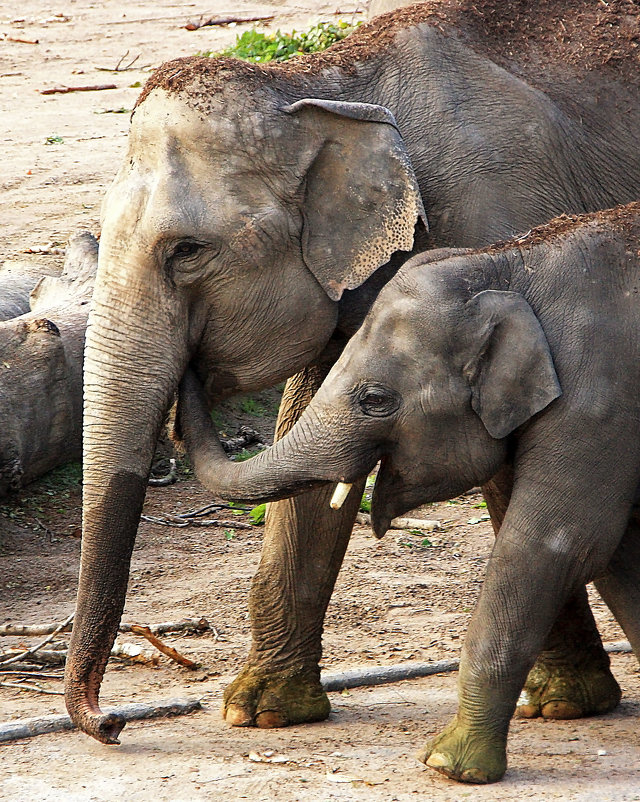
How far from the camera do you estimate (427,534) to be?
6.31 metres

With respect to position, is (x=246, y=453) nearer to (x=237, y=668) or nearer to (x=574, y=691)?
(x=237, y=668)

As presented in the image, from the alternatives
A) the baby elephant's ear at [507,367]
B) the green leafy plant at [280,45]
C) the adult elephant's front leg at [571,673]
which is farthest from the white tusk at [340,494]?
A: the green leafy plant at [280,45]

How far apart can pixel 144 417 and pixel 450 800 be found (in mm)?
1231

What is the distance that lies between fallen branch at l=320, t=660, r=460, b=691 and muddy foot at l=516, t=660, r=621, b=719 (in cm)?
39

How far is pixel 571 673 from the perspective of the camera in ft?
14.9

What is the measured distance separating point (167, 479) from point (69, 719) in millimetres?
2617

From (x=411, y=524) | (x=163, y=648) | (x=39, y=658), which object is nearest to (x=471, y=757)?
(x=163, y=648)

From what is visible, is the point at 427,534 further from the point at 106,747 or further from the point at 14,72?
the point at 14,72

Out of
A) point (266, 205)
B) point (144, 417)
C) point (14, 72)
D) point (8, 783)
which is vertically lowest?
point (14, 72)

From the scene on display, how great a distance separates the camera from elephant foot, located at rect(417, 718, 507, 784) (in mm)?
3770

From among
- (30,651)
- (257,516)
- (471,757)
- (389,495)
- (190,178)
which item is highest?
(190,178)

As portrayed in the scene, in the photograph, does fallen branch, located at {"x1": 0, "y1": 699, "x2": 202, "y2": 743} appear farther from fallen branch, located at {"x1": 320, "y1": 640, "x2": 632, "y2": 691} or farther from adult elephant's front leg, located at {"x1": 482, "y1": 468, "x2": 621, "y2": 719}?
adult elephant's front leg, located at {"x1": 482, "y1": 468, "x2": 621, "y2": 719}

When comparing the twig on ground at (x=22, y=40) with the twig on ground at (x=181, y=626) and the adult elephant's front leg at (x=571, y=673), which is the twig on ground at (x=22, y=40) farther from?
the adult elephant's front leg at (x=571, y=673)

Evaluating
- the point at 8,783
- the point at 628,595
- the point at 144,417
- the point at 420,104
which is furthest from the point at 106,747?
the point at 420,104
